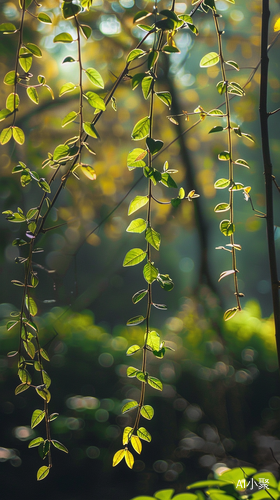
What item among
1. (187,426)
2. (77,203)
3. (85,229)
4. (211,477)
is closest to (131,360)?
(187,426)

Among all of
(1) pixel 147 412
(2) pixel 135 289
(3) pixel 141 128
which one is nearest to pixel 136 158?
(3) pixel 141 128

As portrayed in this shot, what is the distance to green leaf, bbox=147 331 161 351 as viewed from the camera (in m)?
0.34

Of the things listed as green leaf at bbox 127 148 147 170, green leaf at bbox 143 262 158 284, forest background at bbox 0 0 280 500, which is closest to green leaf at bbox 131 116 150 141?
green leaf at bbox 127 148 147 170

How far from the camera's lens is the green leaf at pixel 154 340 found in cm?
34

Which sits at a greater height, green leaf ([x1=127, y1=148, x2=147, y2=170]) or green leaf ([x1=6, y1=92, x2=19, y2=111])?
green leaf ([x1=6, y1=92, x2=19, y2=111])

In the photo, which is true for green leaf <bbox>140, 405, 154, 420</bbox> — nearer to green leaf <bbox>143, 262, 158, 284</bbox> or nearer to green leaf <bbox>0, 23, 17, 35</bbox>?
green leaf <bbox>143, 262, 158, 284</bbox>

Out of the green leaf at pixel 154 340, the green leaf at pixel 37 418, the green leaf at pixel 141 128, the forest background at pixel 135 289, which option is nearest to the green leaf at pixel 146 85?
the green leaf at pixel 141 128

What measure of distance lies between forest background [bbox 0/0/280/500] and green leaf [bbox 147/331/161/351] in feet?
2.78

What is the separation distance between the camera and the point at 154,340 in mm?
348

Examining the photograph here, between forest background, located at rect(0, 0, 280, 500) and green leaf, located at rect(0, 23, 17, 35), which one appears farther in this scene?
forest background, located at rect(0, 0, 280, 500)

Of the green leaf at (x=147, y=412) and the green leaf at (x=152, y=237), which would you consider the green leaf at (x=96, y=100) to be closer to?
Answer: the green leaf at (x=152, y=237)

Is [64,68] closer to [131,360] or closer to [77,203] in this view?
[77,203]

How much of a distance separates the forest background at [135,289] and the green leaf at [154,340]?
0.85 m

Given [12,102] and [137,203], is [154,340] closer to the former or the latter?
[137,203]
